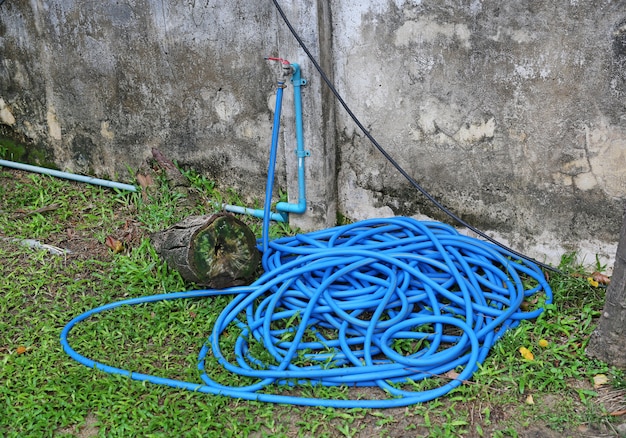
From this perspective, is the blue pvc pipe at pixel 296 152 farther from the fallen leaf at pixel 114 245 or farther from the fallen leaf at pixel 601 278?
the fallen leaf at pixel 601 278

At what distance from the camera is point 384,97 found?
4.04 meters

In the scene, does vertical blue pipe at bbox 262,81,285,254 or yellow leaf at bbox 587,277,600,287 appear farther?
vertical blue pipe at bbox 262,81,285,254

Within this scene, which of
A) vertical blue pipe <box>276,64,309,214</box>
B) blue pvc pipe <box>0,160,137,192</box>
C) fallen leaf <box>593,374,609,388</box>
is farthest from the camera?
blue pvc pipe <box>0,160,137,192</box>

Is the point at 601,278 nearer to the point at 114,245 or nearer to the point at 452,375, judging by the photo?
the point at 452,375

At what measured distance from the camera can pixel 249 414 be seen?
122 inches

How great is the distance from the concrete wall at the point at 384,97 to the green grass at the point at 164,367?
427mm

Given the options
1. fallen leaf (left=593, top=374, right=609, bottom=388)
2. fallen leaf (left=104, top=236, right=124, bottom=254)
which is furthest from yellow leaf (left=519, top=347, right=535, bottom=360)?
fallen leaf (left=104, top=236, right=124, bottom=254)

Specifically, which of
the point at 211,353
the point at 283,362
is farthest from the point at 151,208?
the point at 283,362

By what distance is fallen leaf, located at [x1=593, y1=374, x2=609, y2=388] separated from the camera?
313cm

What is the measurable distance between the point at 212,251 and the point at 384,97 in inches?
55.9

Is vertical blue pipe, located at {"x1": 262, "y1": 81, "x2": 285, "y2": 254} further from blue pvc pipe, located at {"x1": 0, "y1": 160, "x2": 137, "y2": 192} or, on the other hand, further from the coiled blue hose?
blue pvc pipe, located at {"x1": 0, "y1": 160, "x2": 137, "y2": 192}

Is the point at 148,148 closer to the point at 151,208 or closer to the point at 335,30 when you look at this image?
the point at 151,208

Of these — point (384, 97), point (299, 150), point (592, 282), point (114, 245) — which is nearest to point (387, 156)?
point (384, 97)

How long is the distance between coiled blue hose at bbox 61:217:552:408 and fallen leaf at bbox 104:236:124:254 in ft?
2.27
